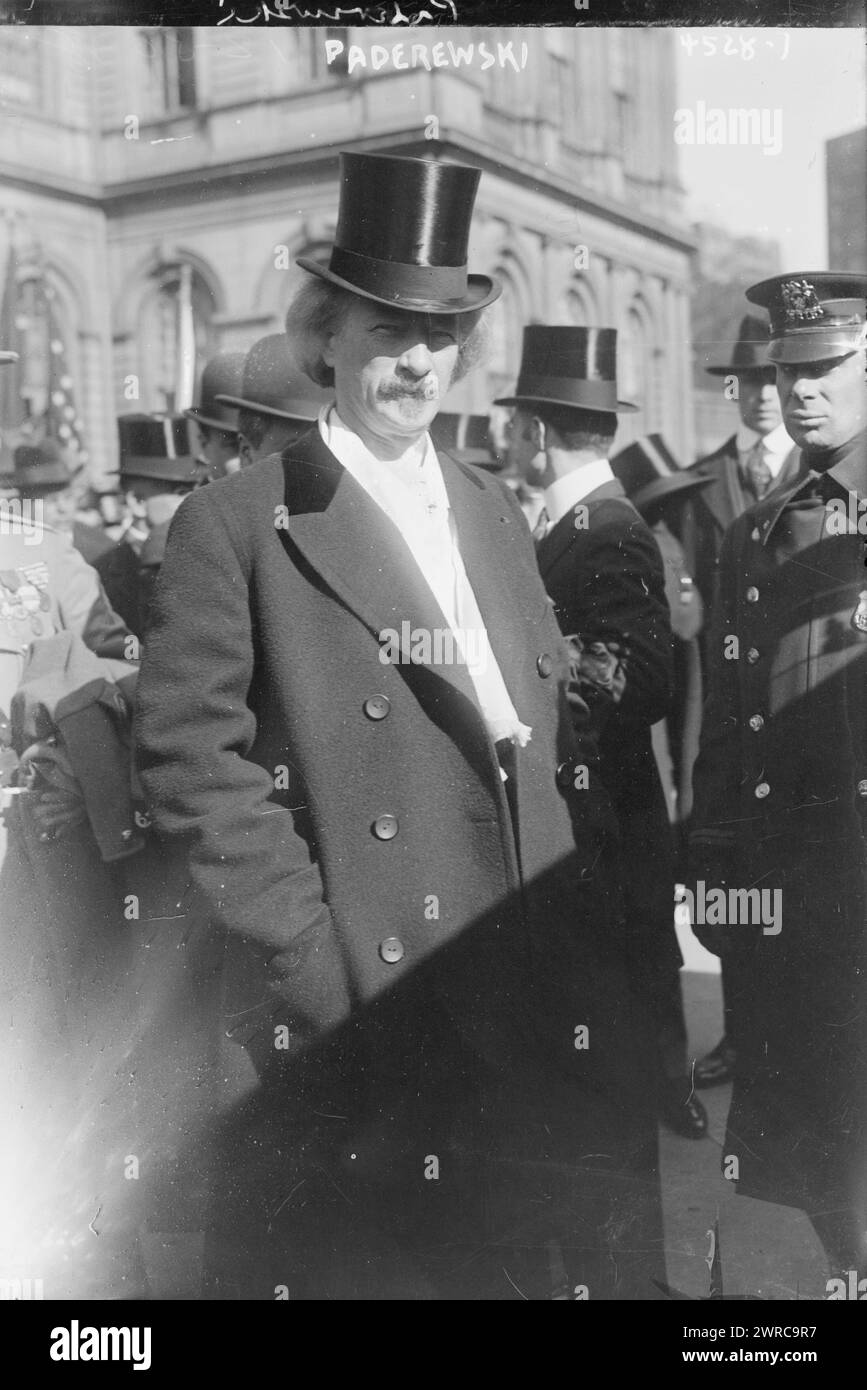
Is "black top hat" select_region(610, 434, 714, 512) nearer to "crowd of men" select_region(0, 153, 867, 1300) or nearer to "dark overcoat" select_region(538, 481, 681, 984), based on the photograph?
"crowd of men" select_region(0, 153, 867, 1300)

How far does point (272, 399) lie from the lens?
3270 mm

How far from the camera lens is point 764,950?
3291 mm

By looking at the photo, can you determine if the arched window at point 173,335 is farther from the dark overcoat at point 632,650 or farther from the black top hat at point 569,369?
the dark overcoat at point 632,650

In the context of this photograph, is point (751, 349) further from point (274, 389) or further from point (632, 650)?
point (274, 389)

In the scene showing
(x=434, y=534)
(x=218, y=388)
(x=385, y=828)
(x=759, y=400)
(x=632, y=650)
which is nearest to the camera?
(x=385, y=828)

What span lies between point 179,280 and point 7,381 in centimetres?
45

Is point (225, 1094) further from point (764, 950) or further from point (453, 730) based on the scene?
point (764, 950)

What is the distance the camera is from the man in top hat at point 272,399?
10.6ft

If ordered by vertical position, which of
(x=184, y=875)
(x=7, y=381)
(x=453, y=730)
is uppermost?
(x=7, y=381)

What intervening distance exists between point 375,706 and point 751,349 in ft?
4.19

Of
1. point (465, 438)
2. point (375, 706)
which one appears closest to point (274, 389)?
point (465, 438)

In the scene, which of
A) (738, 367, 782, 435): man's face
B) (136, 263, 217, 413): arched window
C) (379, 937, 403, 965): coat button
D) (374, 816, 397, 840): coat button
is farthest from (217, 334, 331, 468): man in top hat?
(379, 937, 403, 965): coat button

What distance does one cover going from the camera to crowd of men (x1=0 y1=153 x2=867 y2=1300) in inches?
111
